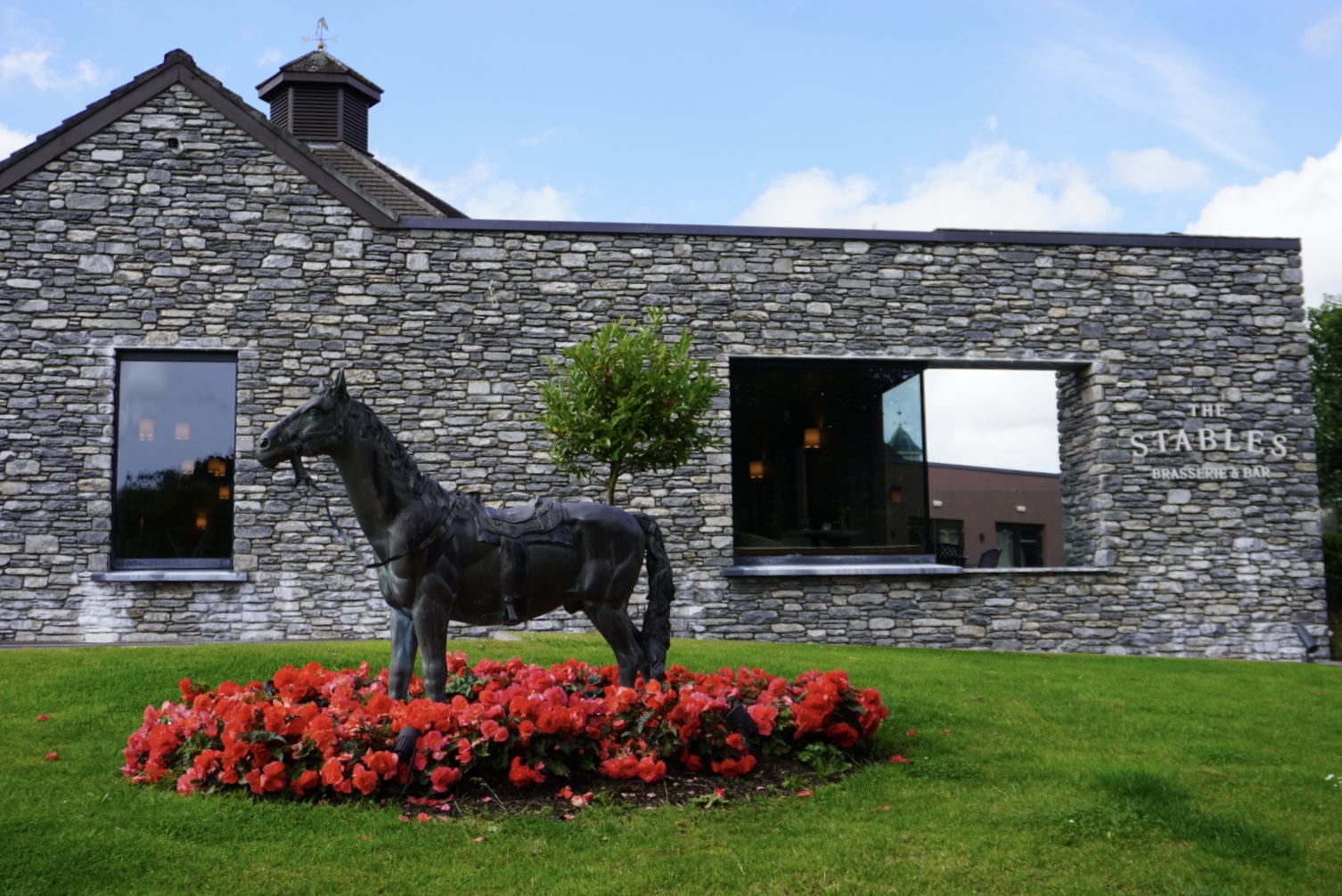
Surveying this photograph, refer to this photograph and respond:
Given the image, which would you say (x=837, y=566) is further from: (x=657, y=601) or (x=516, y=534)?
(x=516, y=534)

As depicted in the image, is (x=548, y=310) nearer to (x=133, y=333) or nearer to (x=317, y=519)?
(x=317, y=519)

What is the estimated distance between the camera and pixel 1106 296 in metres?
15.1

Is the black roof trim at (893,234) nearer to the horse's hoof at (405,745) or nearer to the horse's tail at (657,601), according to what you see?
the horse's tail at (657,601)

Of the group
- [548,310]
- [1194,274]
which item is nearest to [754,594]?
[548,310]

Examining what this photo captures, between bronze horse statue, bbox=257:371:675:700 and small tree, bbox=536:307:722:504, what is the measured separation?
3478 mm

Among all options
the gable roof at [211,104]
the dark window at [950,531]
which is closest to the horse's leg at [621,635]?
the gable roof at [211,104]

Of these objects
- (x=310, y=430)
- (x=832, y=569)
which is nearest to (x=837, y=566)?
(x=832, y=569)

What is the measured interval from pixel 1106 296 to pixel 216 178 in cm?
1178

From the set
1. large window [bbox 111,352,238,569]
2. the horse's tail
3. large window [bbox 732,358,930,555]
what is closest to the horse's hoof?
the horse's tail

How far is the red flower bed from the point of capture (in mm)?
5562

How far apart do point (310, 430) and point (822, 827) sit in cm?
327

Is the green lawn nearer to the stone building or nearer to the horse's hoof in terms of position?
the horse's hoof

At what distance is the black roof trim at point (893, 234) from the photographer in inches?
555

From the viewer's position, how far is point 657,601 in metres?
6.87
